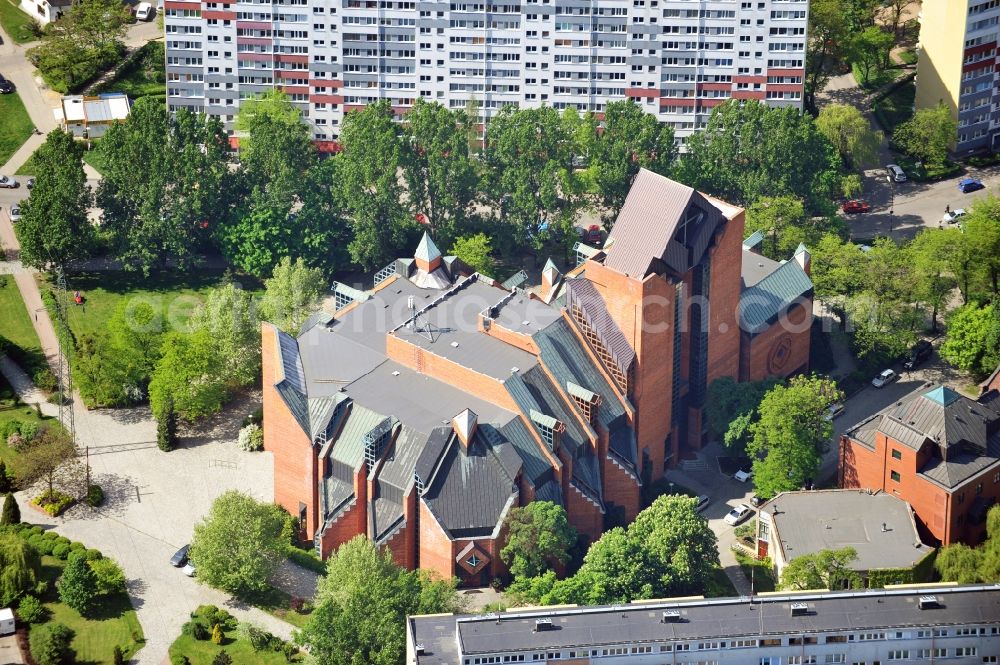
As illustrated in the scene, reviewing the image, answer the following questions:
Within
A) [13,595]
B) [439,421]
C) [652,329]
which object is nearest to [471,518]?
[439,421]

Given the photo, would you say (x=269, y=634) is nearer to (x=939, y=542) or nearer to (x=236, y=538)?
(x=236, y=538)

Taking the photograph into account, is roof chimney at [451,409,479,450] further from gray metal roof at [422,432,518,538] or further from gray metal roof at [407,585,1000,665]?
gray metal roof at [407,585,1000,665]

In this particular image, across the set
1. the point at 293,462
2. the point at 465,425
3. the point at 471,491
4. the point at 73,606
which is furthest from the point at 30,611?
the point at 465,425

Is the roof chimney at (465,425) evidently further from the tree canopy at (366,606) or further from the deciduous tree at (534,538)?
the tree canopy at (366,606)

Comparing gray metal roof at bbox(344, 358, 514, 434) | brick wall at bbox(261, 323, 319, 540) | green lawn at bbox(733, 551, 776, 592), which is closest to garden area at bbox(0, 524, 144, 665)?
brick wall at bbox(261, 323, 319, 540)

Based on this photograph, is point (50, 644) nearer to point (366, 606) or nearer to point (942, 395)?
point (366, 606)
